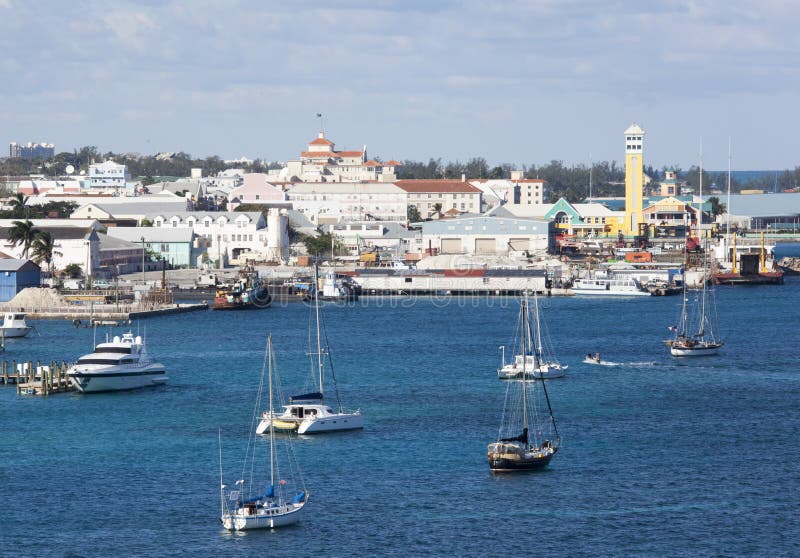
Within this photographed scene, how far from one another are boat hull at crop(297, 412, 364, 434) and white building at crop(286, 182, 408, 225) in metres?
84.9

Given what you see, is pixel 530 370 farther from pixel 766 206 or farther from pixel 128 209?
pixel 766 206

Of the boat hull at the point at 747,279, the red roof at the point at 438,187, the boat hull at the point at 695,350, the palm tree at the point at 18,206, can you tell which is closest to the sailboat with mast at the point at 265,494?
the boat hull at the point at 695,350

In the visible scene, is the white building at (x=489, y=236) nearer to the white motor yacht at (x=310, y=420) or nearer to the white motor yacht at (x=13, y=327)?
the white motor yacht at (x=13, y=327)

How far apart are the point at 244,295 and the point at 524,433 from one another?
140 ft

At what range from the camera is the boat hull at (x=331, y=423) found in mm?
32844

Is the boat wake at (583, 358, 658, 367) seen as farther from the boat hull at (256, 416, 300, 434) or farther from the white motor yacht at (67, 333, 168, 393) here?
the boat hull at (256, 416, 300, 434)

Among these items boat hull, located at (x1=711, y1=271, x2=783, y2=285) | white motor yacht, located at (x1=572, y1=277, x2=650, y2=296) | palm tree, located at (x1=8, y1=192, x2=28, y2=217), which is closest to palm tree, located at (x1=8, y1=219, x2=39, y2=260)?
palm tree, located at (x1=8, y1=192, x2=28, y2=217)

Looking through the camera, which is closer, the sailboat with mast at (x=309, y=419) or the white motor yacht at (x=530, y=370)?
the sailboat with mast at (x=309, y=419)

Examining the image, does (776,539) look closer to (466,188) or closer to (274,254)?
(274,254)

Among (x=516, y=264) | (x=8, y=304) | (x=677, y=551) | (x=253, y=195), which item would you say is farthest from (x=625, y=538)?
(x=253, y=195)

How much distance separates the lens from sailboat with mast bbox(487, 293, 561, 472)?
94.8ft

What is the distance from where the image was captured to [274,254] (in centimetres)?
9538

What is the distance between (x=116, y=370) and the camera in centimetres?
3994

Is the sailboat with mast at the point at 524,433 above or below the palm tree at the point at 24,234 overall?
below
